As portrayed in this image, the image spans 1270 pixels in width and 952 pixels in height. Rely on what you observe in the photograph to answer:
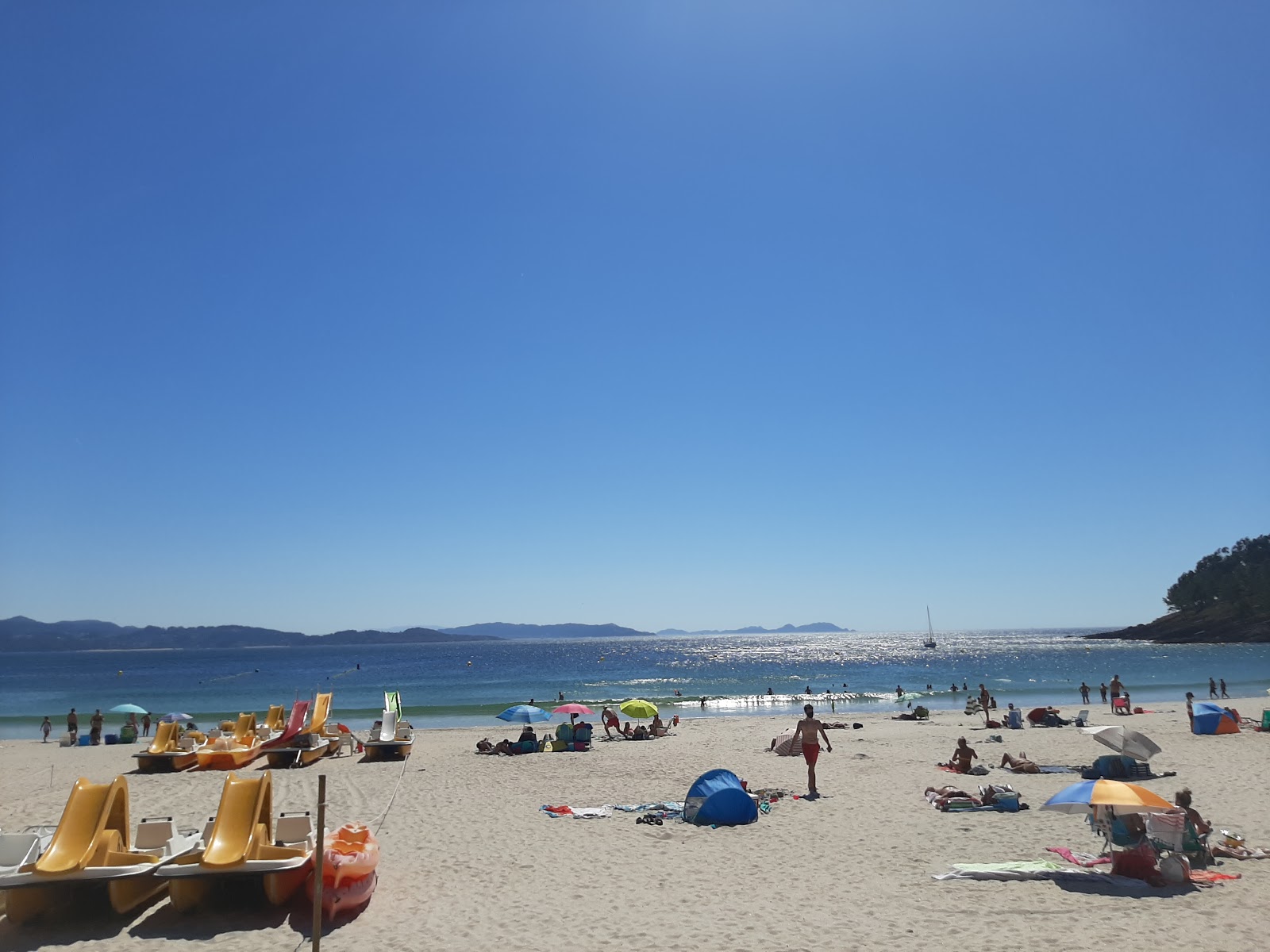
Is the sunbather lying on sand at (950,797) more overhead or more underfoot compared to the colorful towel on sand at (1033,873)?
more underfoot

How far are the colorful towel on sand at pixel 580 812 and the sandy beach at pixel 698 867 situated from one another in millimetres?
201

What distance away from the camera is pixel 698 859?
10.7 meters

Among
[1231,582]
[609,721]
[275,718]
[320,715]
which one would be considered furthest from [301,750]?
[1231,582]

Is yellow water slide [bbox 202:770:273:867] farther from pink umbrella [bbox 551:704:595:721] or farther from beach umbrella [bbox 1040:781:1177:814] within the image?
pink umbrella [bbox 551:704:595:721]

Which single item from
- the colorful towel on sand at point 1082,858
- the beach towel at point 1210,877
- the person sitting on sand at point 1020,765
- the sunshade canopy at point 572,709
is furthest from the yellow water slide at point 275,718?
the beach towel at point 1210,877

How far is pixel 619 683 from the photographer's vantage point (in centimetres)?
7181

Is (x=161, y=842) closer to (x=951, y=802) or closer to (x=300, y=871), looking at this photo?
(x=300, y=871)

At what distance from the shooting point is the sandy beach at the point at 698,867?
7.79 metres

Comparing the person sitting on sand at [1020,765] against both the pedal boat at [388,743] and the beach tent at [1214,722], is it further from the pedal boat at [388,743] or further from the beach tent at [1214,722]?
the pedal boat at [388,743]

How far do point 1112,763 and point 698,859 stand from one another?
9.97 meters

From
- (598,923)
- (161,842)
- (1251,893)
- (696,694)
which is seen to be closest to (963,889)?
(1251,893)

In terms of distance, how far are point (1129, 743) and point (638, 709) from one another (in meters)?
14.1

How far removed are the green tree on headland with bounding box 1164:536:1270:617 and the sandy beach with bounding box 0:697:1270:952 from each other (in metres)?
115

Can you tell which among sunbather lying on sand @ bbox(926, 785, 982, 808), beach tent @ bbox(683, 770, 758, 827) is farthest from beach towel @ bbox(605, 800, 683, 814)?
sunbather lying on sand @ bbox(926, 785, 982, 808)
